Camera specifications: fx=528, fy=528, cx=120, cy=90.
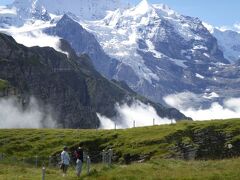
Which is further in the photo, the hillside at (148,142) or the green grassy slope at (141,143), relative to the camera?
the hillside at (148,142)

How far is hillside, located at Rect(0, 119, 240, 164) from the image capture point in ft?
353

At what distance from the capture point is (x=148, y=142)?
121375 millimetres

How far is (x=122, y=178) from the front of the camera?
170ft

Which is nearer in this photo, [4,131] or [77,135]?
[77,135]

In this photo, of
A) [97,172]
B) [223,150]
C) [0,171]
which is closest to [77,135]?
[223,150]

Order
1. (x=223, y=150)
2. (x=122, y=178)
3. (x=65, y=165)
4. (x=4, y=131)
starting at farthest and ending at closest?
1. (x=4, y=131)
2. (x=223, y=150)
3. (x=65, y=165)
4. (x=122, y=178)

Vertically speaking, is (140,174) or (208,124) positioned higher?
(208,124)

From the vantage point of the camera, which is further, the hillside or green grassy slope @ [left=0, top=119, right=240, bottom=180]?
the hillside

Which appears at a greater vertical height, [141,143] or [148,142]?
[148,142]

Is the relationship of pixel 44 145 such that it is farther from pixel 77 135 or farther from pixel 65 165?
pixel 65 165

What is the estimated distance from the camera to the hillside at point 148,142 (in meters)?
108

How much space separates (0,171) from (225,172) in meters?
29.2

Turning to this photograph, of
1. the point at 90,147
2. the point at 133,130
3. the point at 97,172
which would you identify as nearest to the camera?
the point at 97,172

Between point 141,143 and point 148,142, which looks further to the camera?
point 141,143
